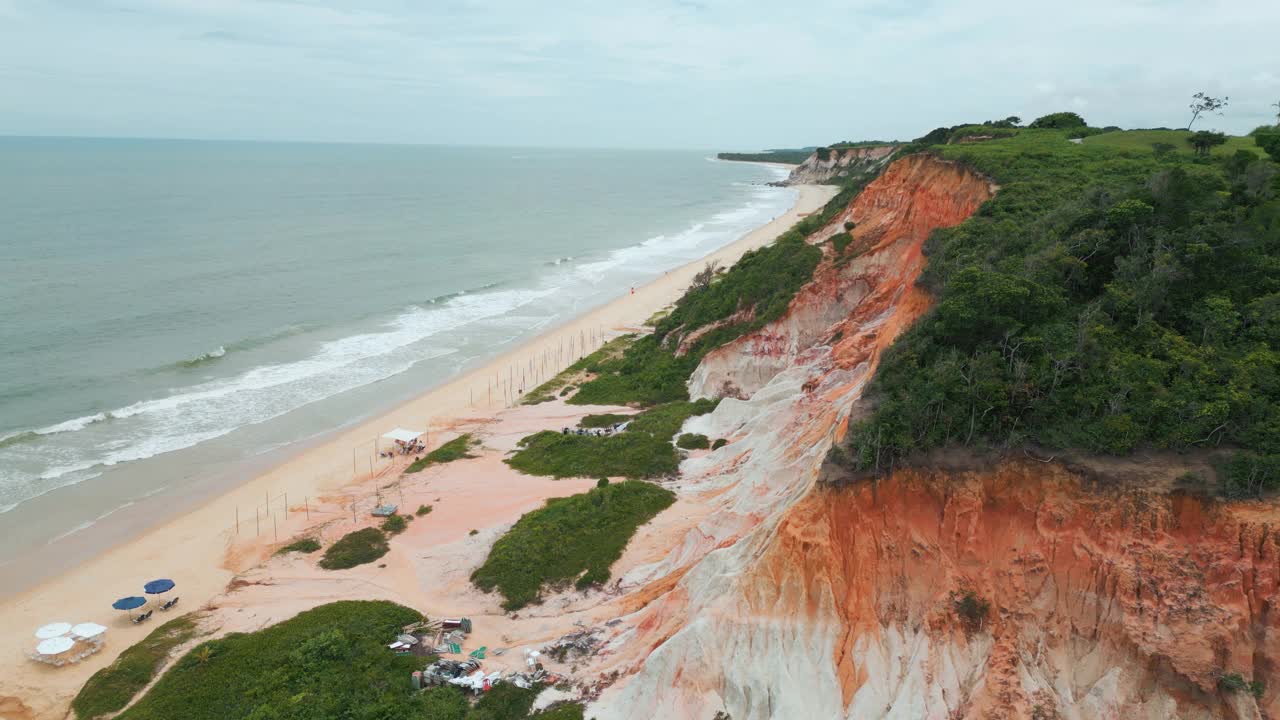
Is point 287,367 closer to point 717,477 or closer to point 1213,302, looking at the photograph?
point 717,477

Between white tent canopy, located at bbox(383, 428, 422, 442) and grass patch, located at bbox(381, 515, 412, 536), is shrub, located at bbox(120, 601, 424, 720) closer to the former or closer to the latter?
grass patch, located at bbox(381, 515, 412, 536)

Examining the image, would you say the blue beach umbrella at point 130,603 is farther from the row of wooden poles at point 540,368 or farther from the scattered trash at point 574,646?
the scattered trash at point 574,646

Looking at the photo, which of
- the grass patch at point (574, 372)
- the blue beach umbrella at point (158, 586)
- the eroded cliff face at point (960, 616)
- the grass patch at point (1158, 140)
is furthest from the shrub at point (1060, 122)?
the blue beach umbrella at point (158, 586)

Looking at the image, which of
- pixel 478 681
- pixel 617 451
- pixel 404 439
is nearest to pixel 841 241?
pixel 617 451

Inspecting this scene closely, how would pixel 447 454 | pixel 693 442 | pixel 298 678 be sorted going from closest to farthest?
pixel 298 678 → pixel 693 442 → pixel 447 454

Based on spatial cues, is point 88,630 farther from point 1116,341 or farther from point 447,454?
point 1116,341

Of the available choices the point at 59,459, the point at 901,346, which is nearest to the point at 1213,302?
the point at 901,346
